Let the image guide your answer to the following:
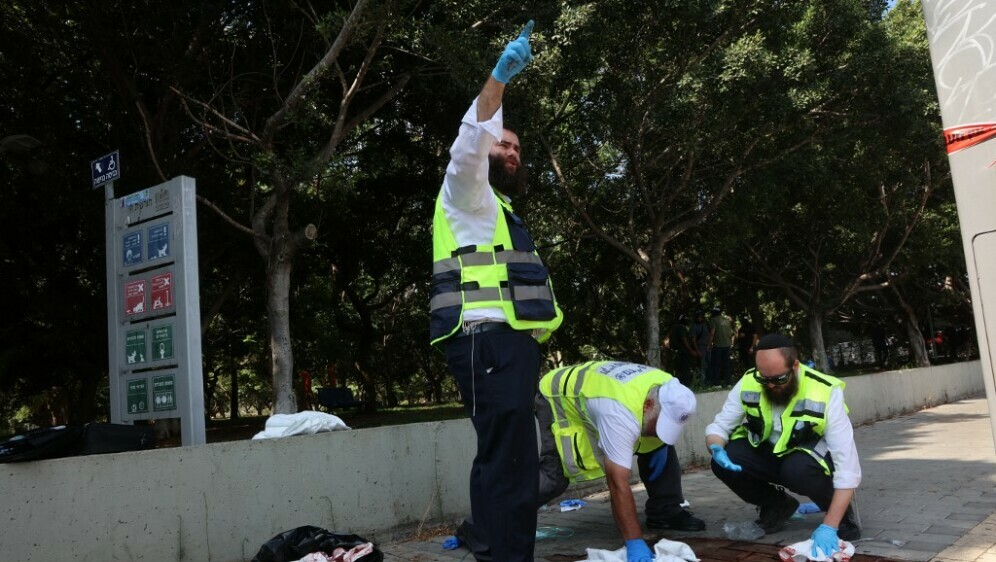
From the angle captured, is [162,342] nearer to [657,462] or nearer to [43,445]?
[43,445]

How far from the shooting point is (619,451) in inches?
151

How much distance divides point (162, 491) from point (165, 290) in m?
1.97

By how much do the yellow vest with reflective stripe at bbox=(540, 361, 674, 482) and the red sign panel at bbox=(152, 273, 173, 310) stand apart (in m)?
2.82

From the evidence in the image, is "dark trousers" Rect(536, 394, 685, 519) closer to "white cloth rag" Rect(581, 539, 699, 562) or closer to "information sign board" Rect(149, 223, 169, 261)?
"white cloth rag" Rect(581, 539, 699, 562)

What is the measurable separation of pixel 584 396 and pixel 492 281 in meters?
1.49

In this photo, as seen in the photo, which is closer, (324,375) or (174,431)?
(174,431)

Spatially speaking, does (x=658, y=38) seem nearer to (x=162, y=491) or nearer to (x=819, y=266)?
(x=162, y=491)

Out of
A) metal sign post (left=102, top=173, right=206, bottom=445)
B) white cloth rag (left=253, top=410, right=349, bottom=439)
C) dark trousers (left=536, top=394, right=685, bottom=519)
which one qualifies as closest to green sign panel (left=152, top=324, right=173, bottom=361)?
metal sign post (left=102, top=173, right=206, bottom=445)

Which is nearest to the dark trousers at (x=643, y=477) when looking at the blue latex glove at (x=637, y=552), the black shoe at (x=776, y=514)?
the black shoe at (x=776, y=514)

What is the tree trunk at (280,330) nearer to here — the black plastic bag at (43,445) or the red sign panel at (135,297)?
the red sign panel at (135,297)

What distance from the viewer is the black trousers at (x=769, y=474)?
Result: 4145mm

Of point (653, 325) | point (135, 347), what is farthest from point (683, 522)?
point (653, 325)

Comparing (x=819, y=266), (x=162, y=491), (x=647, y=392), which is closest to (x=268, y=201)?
(x=162, y=491)

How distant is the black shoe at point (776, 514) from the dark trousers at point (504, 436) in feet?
7.28
